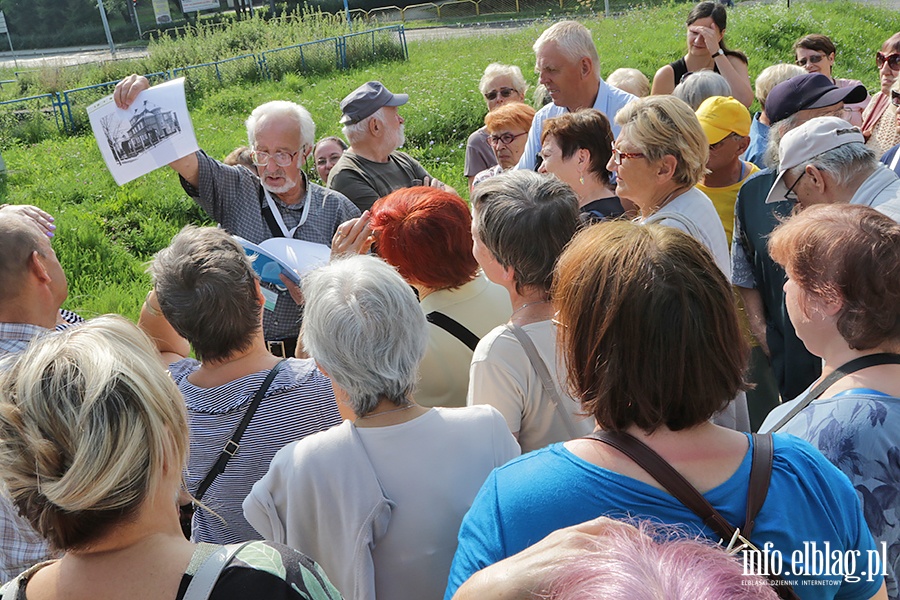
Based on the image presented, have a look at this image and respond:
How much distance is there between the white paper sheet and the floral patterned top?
2915 millimetres

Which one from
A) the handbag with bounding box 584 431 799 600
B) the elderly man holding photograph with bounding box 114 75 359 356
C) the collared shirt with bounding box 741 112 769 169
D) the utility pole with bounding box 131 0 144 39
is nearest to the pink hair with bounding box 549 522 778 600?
the handbag with bounding box 584 431 799 600

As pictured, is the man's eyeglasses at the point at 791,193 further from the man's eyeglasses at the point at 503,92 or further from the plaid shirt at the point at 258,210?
the man's eyeglasses at the point at 503,92

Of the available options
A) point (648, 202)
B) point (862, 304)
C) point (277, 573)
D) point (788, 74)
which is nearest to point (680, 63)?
point (788, 74)

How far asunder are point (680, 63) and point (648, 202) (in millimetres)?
3941

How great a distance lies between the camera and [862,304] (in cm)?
198

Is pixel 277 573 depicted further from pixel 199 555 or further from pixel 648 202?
pixel 648 202

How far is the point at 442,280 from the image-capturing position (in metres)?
2.84

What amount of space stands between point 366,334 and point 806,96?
9.64 ft

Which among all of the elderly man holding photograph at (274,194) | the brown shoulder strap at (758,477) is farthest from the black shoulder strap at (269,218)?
the brown shoulder strap at (758,477)

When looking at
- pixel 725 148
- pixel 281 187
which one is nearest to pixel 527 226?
pixel 281 187

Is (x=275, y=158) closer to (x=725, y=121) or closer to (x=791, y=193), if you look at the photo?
(x=725, y=121)

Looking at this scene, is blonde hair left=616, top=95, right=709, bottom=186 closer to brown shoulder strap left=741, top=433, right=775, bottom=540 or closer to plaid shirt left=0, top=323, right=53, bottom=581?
brown shoulder strap left=741, top=433, right=775, bottom=540

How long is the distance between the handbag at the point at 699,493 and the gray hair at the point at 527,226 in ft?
3.38

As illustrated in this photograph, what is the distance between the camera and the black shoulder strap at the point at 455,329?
2.75 metres
